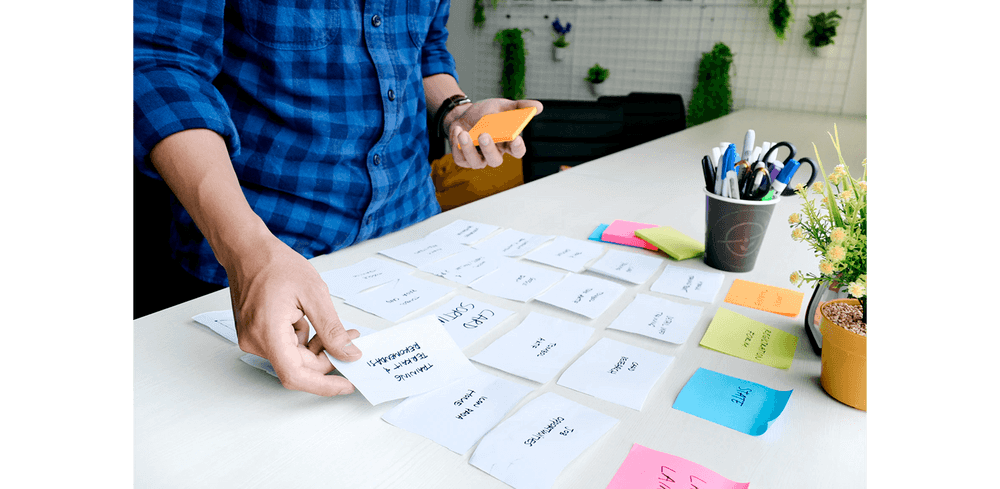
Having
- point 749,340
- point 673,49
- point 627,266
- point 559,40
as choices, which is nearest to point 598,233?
point 627,266

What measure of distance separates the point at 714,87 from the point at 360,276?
273 centimetres

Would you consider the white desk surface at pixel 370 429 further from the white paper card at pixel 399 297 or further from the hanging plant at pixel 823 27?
the hanging plant at pixel 823 27

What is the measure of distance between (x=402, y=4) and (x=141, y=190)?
600 millimetres

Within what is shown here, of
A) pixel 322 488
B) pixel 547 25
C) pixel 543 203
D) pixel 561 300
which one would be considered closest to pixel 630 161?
pixel 543 203

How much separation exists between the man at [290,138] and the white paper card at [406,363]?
0.02 m

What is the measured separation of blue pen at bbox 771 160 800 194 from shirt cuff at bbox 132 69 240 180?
2.29 feet

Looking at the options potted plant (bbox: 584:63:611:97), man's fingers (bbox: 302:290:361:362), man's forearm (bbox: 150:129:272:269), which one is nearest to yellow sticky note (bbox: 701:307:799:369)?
man's fingers (bbox: 302:290:361:362)

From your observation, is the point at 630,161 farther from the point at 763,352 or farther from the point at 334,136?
the point at 763,352

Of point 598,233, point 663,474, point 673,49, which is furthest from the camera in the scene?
point 673,49

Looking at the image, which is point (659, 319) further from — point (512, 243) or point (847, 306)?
point (512, 243)

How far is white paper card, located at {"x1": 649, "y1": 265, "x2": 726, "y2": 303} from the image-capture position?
71 cm

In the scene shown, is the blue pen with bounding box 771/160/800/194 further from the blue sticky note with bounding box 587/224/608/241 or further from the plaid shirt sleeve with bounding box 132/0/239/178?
the plaid shirt sleeve with bounding box 132/0/239/178

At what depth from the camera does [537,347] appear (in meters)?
0.57

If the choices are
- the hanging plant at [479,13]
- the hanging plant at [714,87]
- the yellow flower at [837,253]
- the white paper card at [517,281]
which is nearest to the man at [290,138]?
the white paper card at [517,281]
